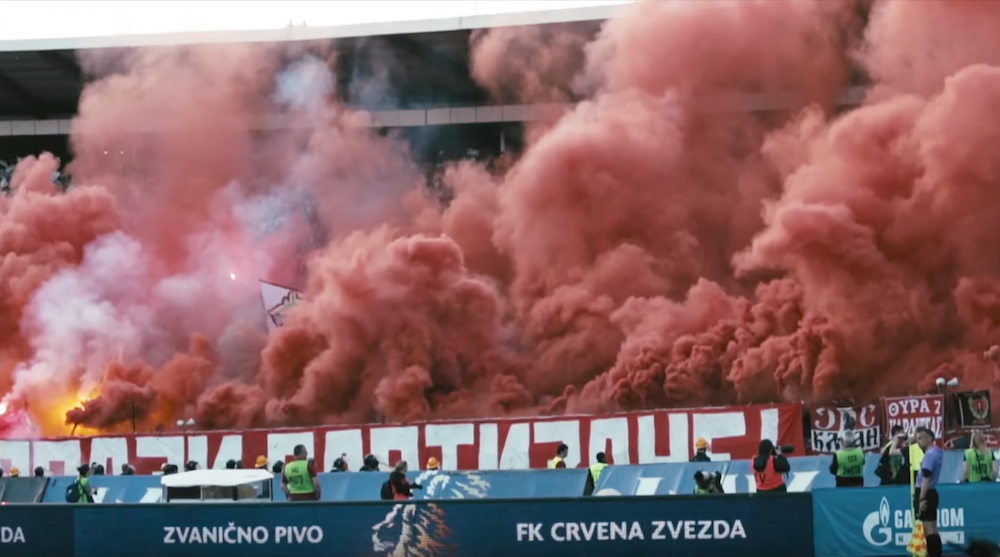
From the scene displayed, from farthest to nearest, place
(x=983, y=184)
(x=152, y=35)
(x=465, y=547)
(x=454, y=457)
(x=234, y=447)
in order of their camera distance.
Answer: (x=152, y=35) → (x=983, y=184) → (x=234, y=447) → (x=454, y=457) → (x=465, y=547)

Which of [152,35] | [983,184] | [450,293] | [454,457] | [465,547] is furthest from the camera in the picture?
[152,35]

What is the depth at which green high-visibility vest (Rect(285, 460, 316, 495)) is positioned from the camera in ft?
57.0

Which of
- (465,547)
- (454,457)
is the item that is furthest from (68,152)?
(465,547)

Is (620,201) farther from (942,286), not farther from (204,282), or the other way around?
(204,282)

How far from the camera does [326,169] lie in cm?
4022

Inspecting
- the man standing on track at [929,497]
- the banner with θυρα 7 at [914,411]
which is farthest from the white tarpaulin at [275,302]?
the man standing on track at [929,497]

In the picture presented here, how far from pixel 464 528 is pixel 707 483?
348cm

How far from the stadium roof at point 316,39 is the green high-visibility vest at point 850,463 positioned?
2272 cm

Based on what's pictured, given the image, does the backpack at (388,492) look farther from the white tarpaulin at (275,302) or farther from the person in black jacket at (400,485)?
the white tarpaulin at (275,302)

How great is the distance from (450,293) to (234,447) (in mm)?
8223

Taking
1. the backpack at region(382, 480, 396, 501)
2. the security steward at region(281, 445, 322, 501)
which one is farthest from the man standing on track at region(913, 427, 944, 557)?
the security steward at region(281, 445, 322, 501)

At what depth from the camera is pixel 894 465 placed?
16.8 meters

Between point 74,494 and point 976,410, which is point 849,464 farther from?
point 74,494

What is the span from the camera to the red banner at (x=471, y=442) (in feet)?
76.6
